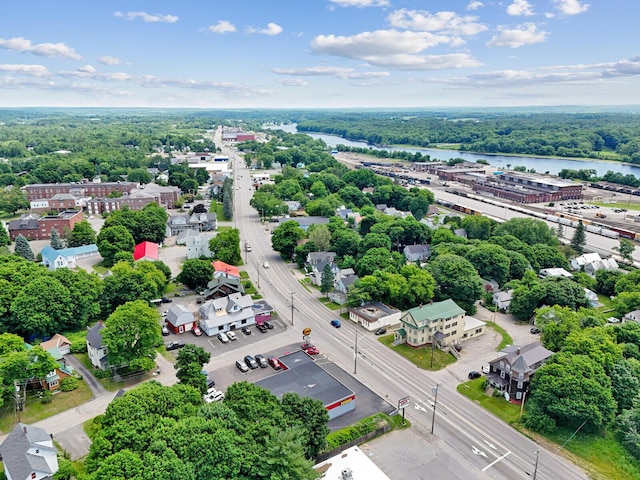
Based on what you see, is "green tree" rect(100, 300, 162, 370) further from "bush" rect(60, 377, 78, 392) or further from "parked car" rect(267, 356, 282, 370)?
"parked car" rect(267, 356, 282, 370)

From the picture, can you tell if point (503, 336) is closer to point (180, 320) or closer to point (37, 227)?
point (180, 320)

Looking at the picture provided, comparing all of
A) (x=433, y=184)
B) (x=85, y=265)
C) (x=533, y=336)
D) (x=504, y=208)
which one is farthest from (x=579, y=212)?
(x=85, y=265)

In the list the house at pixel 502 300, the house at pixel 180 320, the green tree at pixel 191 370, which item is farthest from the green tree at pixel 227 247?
the house at pixel 502 300

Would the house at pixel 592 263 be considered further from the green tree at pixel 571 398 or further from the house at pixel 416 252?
the green tree at pixel 571 398

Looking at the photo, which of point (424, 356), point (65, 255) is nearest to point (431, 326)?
point (424, 356)

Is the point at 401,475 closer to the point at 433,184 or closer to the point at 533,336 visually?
the point at 533,336
